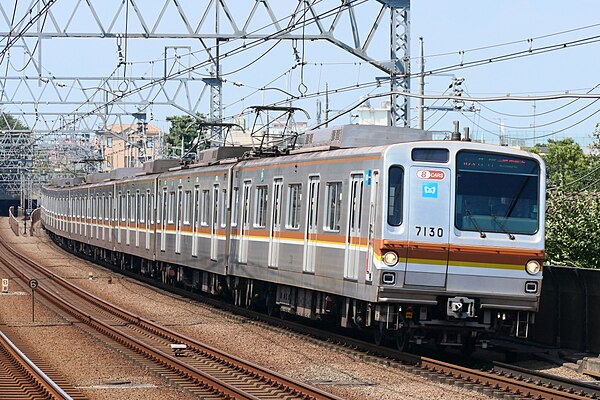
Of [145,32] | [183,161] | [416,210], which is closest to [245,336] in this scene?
[416,210]

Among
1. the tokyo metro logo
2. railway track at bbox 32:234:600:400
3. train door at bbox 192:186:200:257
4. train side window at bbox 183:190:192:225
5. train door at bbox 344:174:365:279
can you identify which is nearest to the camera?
railway track at bbox 32:234:600:400

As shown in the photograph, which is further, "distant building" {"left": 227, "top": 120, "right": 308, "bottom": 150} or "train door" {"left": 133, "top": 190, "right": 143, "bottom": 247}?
"train door" {"left": 133, "top": 190, "right": 143, "bottom": 247}

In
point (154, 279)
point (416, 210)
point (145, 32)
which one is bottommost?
point (154, 279)

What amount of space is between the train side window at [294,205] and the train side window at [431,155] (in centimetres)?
354

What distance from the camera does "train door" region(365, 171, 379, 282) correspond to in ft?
47.1

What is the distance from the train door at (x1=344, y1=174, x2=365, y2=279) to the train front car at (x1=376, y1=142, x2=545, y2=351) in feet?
2.53

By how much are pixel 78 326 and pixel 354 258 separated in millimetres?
6757

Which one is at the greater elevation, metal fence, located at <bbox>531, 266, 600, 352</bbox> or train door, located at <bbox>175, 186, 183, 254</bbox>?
train door, located at <bbox>175, 186, 183, 254</bbox>

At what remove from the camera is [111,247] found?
3697 cm

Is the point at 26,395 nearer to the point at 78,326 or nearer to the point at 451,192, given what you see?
the point at 451,192

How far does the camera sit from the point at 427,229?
559 inches

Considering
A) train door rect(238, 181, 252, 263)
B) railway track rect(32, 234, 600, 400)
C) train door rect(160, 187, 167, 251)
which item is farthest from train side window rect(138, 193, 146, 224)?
railway track rect(32, 234, 600, 400)

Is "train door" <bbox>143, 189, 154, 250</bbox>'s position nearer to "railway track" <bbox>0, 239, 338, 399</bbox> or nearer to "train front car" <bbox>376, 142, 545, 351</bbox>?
"railway track" <bbox>0, 239, 338, 399</bbox>

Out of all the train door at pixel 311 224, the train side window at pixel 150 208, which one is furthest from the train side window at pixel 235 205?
the train side window at pixel 150 208
